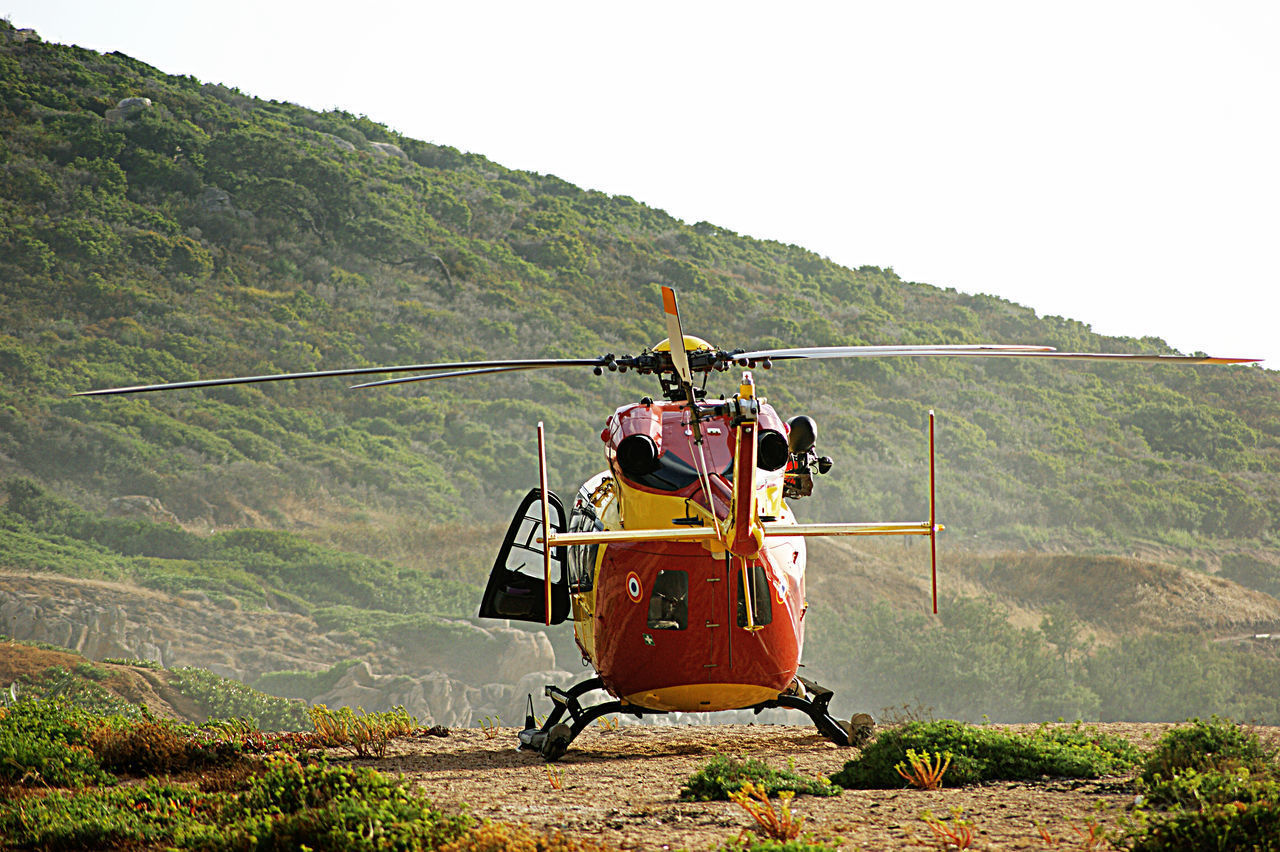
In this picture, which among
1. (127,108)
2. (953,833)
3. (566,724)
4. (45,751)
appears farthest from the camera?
Answer: (127,108)

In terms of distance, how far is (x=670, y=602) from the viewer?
9.41 metres

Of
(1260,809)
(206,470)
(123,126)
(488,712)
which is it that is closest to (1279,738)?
(1260,809)

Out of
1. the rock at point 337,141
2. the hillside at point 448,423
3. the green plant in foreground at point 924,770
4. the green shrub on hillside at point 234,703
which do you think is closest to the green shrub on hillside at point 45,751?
the green plant in foreground at point 924,770

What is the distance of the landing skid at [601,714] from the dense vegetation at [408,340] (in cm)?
3550

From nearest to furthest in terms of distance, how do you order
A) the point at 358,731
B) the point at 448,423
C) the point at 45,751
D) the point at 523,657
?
the point at 45,751
the point at 358,731
the point at 523,657
the point at 448,423

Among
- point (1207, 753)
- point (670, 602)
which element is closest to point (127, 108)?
point (670, 602)

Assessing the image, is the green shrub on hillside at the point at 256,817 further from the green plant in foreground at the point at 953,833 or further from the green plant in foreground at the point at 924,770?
the green plant in foreground at the point at 924,770

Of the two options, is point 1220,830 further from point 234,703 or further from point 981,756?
point 234,703

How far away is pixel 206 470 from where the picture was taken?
146ft

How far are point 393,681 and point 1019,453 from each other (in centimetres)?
3670

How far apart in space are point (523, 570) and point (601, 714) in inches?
75.2

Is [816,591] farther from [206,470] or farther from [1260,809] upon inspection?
[1260,809]

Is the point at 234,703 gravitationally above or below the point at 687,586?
below

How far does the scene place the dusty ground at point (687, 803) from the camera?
650cm
